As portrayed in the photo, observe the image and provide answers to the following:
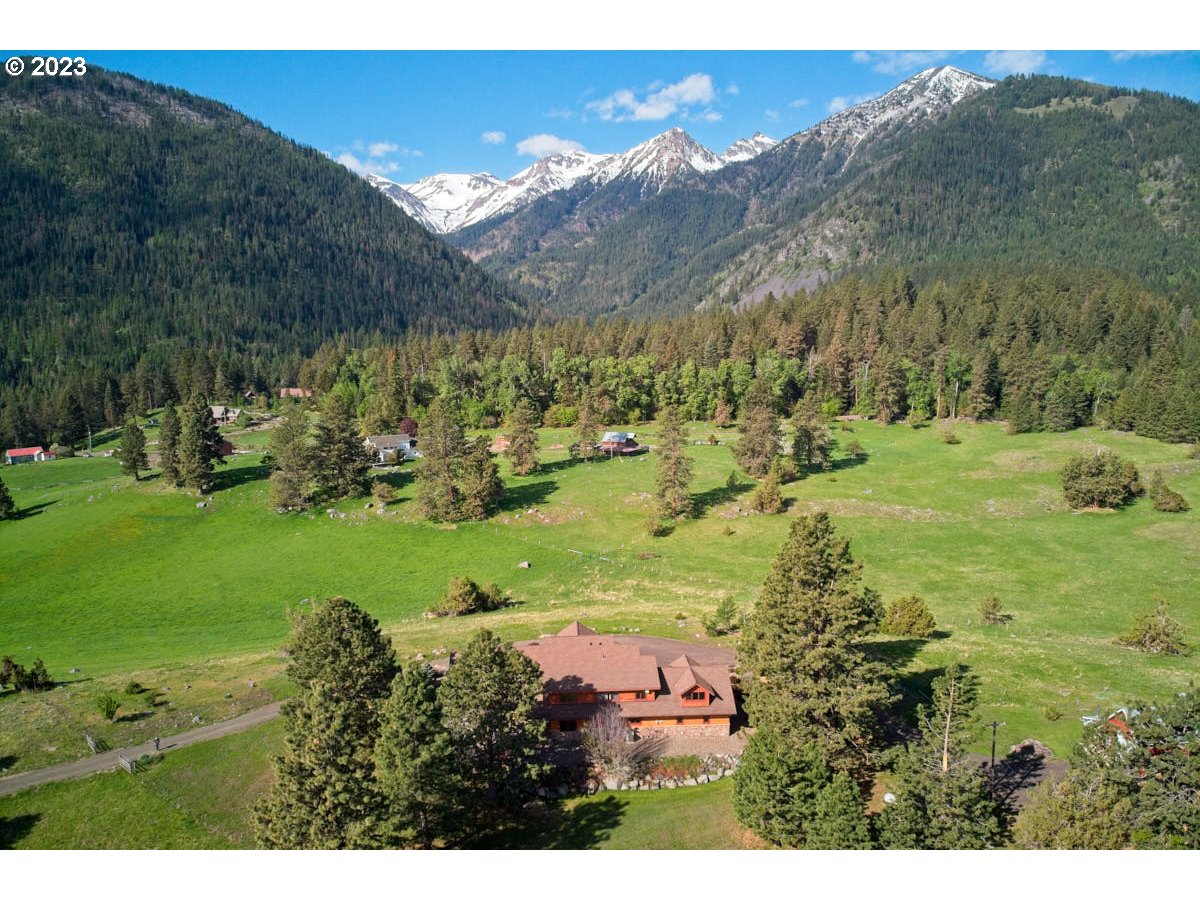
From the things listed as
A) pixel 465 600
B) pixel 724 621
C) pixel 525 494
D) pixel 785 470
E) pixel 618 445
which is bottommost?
pixel 465 600

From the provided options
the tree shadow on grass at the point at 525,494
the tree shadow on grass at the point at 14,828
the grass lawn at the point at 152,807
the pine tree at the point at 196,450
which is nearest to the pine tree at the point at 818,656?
the grass lawn at the point at 152,807

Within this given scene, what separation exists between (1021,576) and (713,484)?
38.1 m

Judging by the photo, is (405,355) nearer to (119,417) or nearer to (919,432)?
(119,417)

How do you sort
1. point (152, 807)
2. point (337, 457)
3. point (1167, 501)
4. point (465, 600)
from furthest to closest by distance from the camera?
point (337, 457) → point (1167, 501) → point (465, 600) → point (152, 807)

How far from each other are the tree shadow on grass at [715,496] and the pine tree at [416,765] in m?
55.4

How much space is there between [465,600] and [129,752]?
2636 centimetres

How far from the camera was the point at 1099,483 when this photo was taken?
7394 centimetres

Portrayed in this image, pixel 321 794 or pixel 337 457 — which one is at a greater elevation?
pixel 337 457

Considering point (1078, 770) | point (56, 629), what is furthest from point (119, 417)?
point (1078, 770)

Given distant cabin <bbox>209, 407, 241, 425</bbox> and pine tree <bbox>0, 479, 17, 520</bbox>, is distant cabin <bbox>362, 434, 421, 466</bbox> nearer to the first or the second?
pine tree <bbox>0, 479, 17, 520</bbox>

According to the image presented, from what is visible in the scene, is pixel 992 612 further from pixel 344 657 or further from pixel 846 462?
pixel 846 462

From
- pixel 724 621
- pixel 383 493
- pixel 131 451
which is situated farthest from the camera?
pixel 131 451

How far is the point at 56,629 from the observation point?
57.9 metres

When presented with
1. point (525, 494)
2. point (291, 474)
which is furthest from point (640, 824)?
point (291, 474)
